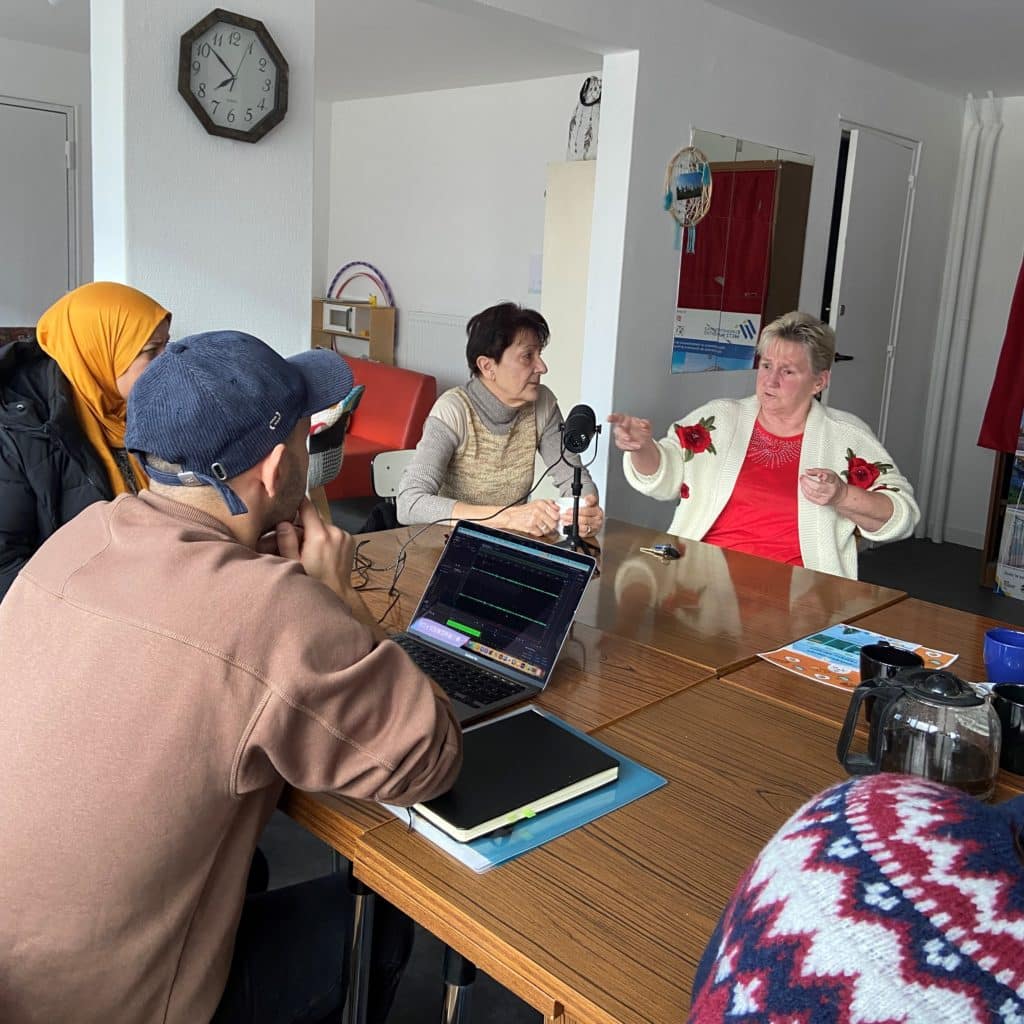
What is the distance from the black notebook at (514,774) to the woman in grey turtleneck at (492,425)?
131 centimetres

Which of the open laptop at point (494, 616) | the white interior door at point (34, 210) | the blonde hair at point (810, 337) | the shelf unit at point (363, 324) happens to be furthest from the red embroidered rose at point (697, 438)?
the white interior door at point (34, 210)

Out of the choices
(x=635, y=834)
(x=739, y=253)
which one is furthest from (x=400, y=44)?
(x=635, y=834)

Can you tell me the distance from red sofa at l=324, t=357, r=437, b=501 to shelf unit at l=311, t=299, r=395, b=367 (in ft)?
3.14

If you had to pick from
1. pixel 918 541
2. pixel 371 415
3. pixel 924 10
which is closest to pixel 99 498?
pixel 924 10

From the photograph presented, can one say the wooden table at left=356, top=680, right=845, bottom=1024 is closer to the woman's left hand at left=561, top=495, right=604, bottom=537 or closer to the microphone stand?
the microphone stand

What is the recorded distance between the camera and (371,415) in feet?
20.2

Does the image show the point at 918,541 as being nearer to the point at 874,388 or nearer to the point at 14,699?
the point at 874,388

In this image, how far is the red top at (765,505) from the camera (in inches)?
104

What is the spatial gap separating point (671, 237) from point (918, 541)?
2.91 meters

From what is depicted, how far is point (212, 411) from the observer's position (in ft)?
3.69

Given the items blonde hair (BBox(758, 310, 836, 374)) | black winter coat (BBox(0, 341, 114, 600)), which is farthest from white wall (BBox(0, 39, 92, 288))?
blonde hair (BBox(758, 310, 836, 374))

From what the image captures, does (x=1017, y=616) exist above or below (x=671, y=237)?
below

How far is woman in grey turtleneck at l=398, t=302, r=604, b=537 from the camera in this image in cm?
270

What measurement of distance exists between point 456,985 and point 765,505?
1.70 metres
